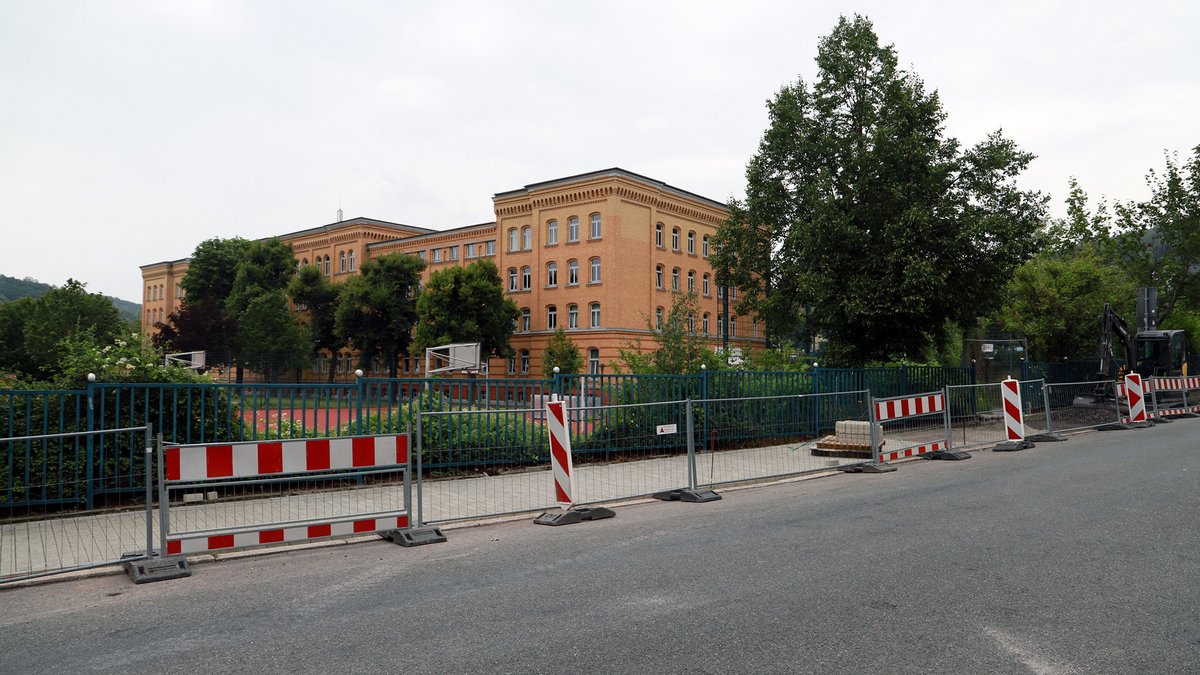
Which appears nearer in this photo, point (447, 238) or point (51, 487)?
point (51, 487)

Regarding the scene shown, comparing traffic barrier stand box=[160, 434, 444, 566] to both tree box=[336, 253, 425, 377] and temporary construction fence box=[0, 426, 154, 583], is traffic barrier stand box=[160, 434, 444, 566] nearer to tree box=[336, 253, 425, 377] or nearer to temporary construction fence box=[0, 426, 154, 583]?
temporary construction fence box=[0, 426, 154, 583]

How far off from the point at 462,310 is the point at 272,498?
131ft

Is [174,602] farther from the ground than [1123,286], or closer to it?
closer to it

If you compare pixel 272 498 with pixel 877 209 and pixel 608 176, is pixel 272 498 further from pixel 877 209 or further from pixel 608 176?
pixel 608 176

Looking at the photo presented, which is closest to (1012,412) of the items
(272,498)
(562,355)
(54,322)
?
(272,498)

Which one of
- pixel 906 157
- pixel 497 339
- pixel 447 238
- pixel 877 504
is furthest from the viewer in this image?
pixel 447 238

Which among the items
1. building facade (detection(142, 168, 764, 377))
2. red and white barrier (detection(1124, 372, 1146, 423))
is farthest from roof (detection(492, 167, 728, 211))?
red and white barrier (detection(1124, 372, 1146, 423))

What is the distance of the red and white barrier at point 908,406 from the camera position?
1235cm

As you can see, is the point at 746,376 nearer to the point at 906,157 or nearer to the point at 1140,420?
the point at 906,157

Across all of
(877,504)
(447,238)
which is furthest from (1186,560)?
(447,238)

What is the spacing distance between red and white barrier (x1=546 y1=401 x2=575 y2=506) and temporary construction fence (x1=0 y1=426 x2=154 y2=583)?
391 cm

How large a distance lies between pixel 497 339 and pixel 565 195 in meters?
10.9

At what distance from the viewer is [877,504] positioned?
870 centimetres

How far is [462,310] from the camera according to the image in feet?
158
